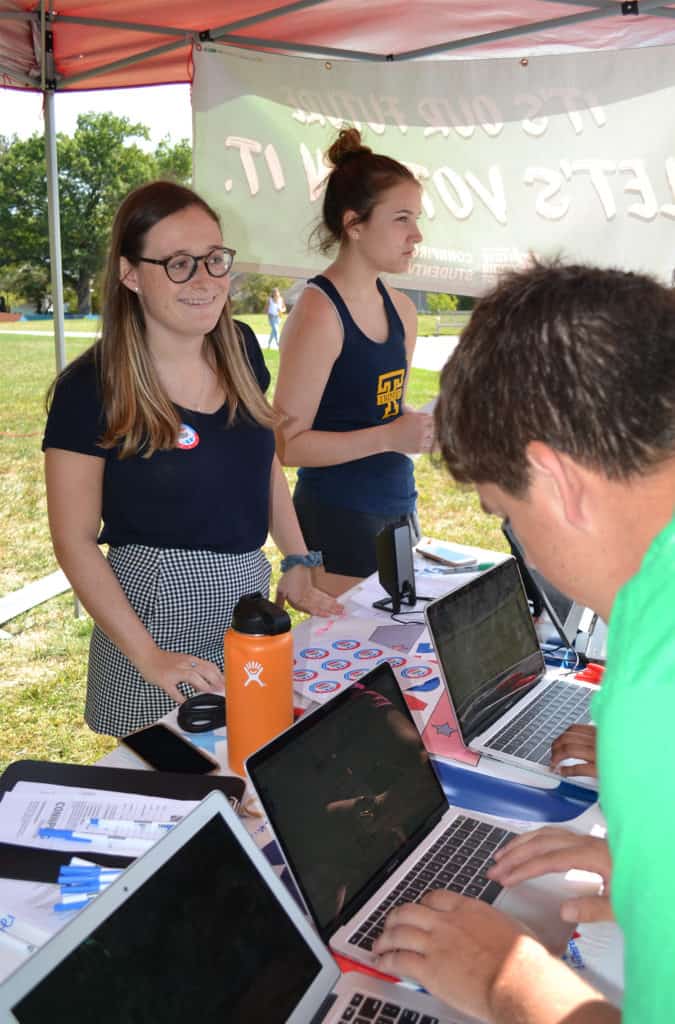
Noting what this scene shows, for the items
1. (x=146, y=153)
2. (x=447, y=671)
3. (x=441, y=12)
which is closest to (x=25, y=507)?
(x=441, y=12)

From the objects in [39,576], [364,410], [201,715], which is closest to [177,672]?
[201,715]

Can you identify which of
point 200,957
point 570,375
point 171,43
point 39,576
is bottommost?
point 39,576

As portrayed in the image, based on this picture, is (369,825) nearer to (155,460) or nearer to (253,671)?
(253,671)

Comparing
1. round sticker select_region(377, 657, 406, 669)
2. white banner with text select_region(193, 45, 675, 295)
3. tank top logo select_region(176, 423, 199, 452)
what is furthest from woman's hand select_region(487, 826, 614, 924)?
white banner with text select_region(193, 45, 675, 295)

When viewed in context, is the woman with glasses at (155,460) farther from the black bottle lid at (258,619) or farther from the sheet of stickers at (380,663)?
the black bottle lid at (258,619)

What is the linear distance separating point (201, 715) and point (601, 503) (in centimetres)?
92

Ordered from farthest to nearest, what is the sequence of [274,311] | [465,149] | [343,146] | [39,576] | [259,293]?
[259,293] < [274,311] < [39,576] < [465,149] < [343,146]

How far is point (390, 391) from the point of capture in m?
2.41

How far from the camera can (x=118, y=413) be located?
166 cm

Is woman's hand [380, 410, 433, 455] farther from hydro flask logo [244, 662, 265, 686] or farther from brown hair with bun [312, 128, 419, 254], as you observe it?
hydro flask logo [244, 662, 265, 686]

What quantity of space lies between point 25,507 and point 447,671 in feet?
20.7

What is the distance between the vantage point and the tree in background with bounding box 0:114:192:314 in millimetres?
10297

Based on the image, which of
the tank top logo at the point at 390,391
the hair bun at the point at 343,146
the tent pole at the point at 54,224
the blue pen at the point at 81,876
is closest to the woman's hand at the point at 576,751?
the blue pen at the point at 81,876

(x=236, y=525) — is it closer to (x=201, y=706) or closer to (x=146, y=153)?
(x=201, y=706)
